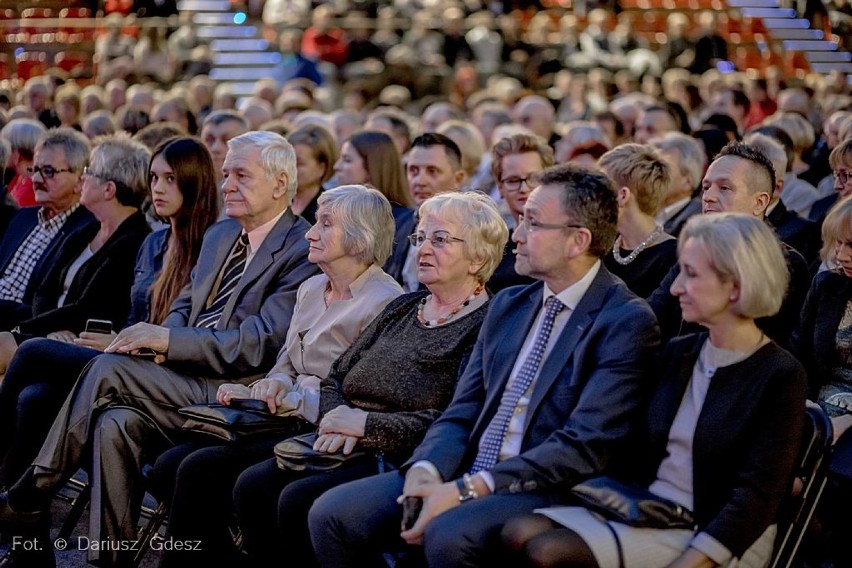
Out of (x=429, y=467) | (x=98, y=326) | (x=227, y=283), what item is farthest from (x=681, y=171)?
(x=429, y=467)

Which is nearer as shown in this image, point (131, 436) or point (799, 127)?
point (131, 436)

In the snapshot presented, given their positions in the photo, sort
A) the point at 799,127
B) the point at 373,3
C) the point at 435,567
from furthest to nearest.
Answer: the point at 373,3 → the point at 799,127 → the point at 435,567

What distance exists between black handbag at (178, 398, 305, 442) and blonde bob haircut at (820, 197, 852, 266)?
73.0 inches

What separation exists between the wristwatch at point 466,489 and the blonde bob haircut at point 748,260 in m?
0.85

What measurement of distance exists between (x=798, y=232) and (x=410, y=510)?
2935mm

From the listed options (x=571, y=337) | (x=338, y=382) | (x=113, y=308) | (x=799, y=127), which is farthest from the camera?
(x=799, y=127)

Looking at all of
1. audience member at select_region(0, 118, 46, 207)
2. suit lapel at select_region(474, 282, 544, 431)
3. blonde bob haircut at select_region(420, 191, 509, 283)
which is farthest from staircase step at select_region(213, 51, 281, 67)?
suit lapel at select_region(474, 282, 544, 431)

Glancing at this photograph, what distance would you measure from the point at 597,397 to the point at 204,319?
207cm

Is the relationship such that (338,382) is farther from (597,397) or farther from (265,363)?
(597,397)

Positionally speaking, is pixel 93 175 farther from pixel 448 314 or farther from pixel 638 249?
pixel 638 249

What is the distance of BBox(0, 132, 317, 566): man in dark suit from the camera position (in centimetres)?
459

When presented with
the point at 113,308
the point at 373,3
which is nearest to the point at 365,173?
the point at 113,308

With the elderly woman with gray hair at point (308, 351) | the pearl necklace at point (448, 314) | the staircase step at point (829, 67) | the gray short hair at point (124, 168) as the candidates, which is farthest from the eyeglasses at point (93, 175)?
the staircase step at point (829, 67)

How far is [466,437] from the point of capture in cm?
381
